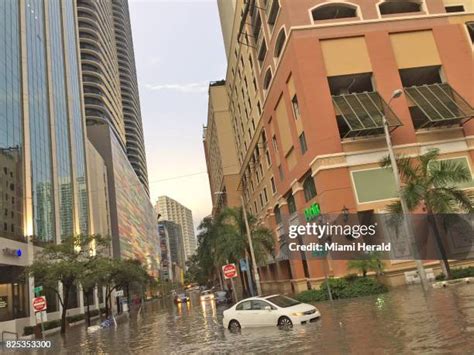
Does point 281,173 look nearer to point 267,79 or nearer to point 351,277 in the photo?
point 267,79

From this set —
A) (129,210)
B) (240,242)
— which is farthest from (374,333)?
(129,210)

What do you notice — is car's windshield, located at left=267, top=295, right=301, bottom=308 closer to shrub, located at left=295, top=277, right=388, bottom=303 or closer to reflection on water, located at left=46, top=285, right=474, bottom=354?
reflection on water, located at left=46, top=285, right=474, bottom=354

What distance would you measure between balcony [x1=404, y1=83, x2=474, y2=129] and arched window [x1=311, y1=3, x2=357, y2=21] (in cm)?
853

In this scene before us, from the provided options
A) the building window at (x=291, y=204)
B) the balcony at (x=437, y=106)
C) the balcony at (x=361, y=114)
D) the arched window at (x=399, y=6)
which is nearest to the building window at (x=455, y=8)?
the arched window at (x=399, y=6)

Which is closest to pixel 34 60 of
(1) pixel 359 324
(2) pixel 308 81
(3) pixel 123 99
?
(2) pixel 308 81

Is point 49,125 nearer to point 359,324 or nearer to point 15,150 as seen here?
point 15,150

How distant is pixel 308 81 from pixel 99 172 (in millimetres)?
73953

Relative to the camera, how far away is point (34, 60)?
54.5m

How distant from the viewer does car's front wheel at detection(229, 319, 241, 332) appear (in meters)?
20.0

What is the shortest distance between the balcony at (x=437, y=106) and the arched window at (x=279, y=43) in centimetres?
1109

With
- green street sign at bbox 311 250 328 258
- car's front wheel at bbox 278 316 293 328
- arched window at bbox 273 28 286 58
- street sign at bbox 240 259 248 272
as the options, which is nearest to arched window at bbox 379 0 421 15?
arched window at bbox 273 28 286 58

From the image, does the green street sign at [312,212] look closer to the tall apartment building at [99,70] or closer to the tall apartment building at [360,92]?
the tall apartment building at [360,92]

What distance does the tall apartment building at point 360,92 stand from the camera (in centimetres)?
3312

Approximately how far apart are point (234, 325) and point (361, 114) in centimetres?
1940
